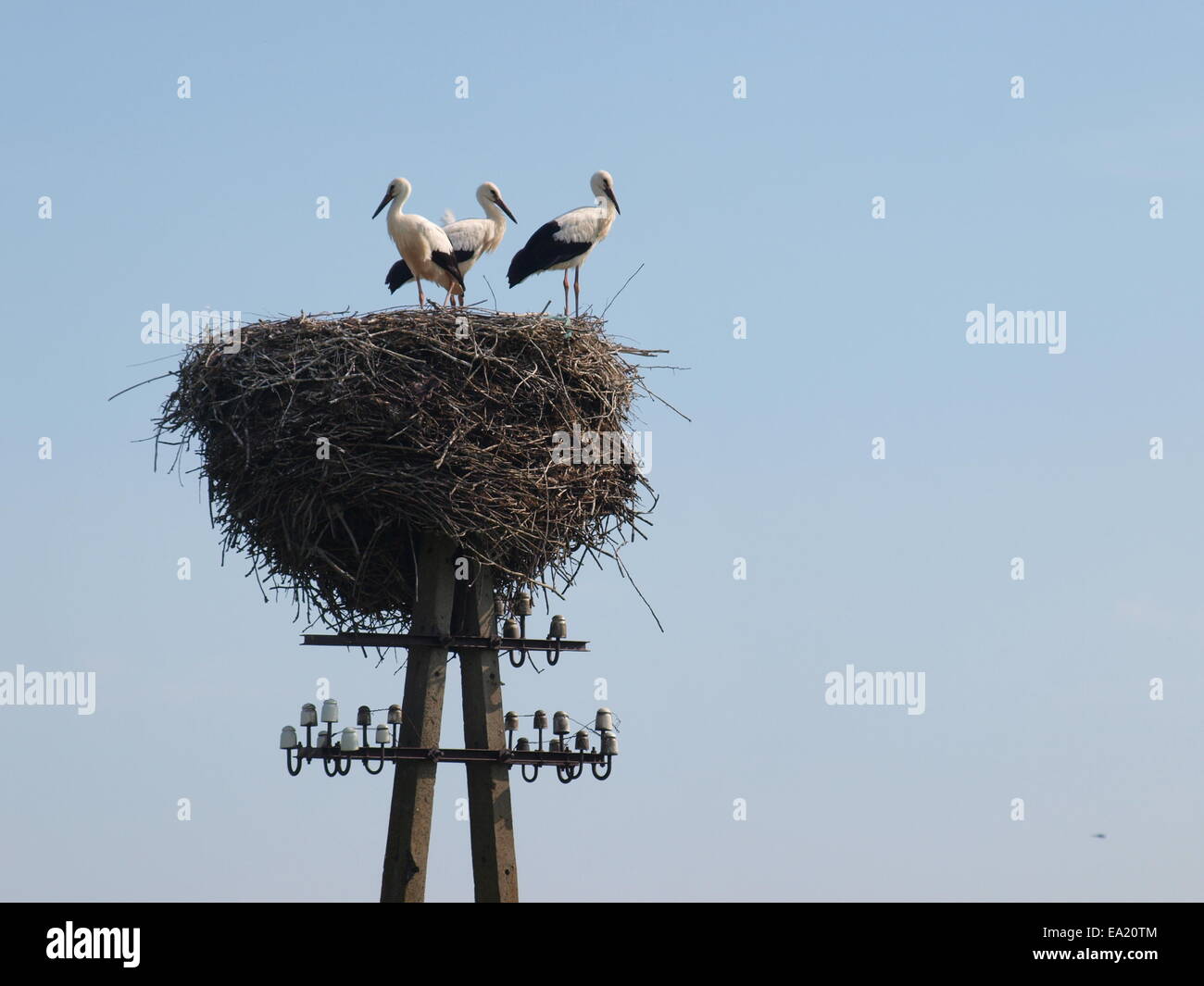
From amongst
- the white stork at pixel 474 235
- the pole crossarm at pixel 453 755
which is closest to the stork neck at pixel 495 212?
the white stork at pixel 474 235

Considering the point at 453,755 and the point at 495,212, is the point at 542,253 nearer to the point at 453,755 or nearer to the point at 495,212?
the point at 495,212

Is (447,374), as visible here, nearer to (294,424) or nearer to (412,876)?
(294,424)

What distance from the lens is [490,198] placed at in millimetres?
20547

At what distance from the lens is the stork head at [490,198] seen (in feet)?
67.3

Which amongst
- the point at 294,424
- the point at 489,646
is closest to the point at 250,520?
the point at 294,424

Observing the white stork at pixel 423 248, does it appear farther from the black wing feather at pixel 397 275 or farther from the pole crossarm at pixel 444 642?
the pole crossarm at pixel 444 642

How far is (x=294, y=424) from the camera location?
50.2 ft

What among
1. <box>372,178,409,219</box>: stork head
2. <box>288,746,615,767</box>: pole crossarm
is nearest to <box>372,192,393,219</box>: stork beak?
<box>372,178,409,219</box>: stork head

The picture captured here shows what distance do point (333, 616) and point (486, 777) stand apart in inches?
69.1

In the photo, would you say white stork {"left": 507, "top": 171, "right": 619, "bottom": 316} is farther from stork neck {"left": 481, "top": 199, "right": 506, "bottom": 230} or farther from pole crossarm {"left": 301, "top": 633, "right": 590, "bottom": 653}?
pole crossarm {"left": 301, "top": 633, "right": 590, "bottom": 653}

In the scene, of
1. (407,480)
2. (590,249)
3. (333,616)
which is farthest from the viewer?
(590,249)

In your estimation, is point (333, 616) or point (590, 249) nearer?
point (333, 616)

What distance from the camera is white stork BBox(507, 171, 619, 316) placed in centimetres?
1934

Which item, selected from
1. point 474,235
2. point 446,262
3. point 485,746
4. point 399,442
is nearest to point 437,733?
point 485,746
